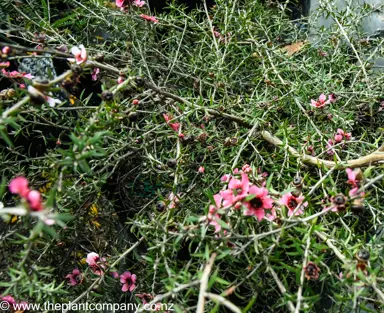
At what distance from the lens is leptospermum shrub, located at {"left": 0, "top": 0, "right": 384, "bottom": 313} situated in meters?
0.76

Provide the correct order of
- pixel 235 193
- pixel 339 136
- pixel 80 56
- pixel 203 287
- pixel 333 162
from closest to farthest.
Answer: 1. pixel 203 287
2. pixel 235 193
3. pixel 80 56
4. pixel 333 162
5. pixel 339 136

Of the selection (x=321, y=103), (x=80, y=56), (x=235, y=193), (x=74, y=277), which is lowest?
(x=74, y=277)

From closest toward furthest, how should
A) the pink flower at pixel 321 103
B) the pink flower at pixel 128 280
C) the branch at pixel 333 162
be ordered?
the branch at pixel 333 162, the pink flower at pixel 128 280, the pink flower at pixel 321 103

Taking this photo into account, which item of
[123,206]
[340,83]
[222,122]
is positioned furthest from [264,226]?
[340,83]

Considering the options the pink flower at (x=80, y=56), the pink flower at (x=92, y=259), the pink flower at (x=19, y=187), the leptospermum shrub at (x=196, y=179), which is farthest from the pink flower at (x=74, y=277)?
the pink flower at (x=19, y=187)

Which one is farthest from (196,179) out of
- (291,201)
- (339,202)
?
(339,202)

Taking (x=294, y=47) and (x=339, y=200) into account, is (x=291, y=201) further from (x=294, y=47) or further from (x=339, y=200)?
Result: (x=294, y=47)

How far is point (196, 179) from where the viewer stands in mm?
1254

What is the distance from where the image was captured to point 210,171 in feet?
4.04

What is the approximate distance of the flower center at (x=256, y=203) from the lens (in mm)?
773

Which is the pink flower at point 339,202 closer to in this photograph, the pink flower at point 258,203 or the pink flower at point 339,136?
the pink flower at point 258,203

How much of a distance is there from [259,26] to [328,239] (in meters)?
1.13

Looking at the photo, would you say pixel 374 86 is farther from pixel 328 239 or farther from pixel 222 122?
pixel 328 239

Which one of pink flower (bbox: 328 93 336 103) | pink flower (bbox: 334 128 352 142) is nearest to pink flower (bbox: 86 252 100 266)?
pink flower (bbox: 334 128 352 142)
